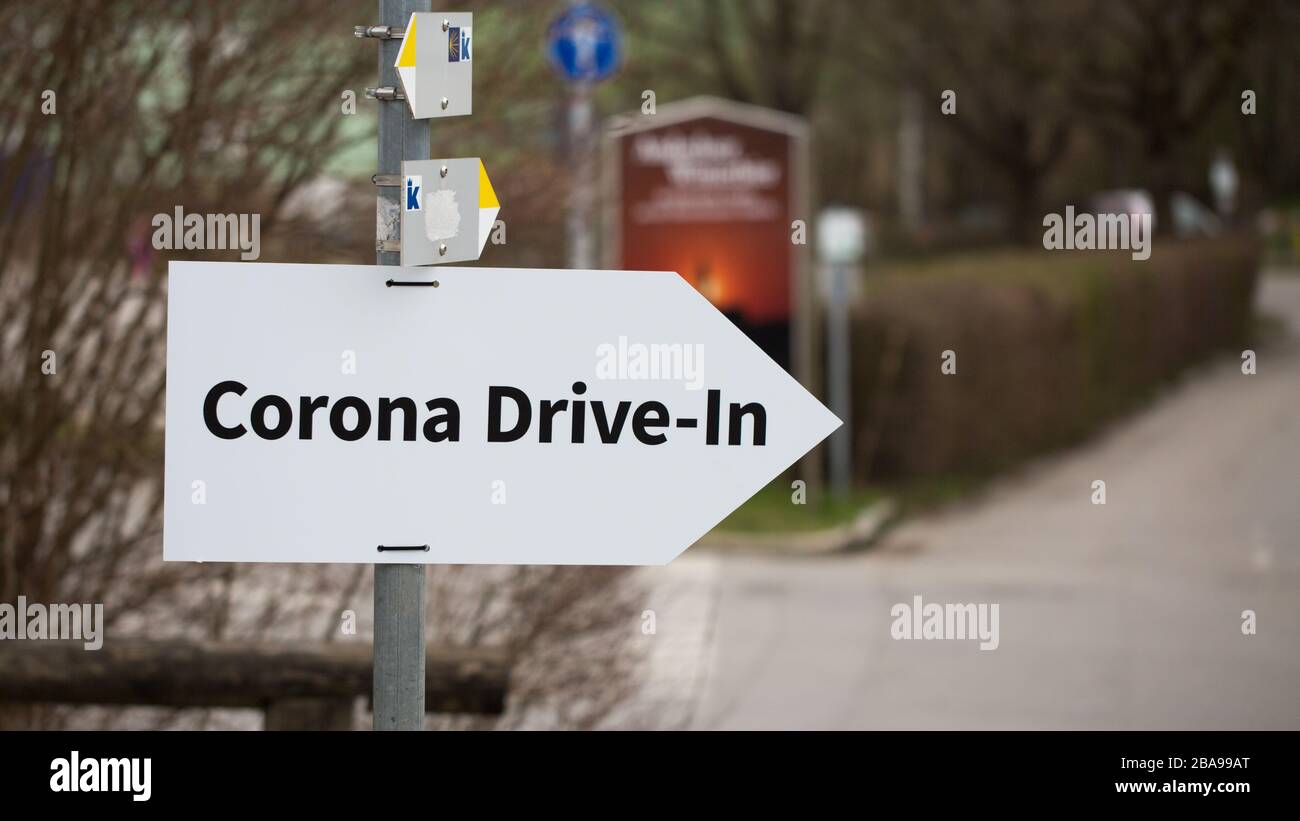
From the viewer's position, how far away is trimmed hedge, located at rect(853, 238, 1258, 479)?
15234 millimetres

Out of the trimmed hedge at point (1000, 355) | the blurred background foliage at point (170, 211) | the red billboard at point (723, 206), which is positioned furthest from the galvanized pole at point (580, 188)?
the trimmed hedge at point (1000, 355)

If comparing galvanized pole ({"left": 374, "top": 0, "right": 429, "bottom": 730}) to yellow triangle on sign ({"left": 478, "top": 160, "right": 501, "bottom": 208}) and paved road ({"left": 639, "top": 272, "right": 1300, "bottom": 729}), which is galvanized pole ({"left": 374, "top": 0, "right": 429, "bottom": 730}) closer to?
yellow triangle on sign ({"left": 478, "top": 160, "right": 501, "bottom": 208})

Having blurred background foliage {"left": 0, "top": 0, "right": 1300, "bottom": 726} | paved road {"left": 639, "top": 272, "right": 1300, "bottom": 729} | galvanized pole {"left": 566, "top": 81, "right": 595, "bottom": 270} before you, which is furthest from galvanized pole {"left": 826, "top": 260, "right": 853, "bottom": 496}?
galvanized pole {"left": 566, "top": 81, "right": 595, "bottom": 270}

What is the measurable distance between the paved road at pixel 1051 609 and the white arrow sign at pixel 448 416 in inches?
145

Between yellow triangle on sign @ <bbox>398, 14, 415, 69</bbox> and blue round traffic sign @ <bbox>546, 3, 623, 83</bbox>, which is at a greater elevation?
blue round traffic sign @ <bbox>546, 3, 623, 83</bbox>

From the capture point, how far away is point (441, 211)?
2188 millimetres

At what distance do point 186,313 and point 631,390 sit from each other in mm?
599

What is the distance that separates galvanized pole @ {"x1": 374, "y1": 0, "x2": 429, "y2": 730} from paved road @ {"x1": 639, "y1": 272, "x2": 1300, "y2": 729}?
3.74m

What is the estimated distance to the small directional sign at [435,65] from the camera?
2137mm

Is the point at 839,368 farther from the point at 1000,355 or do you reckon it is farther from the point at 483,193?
the point at 483,193

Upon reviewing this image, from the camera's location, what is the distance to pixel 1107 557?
12883 mm

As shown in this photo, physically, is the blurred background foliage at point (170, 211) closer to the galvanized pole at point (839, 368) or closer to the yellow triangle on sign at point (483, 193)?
the yellow triangle on sign at point (483, 193)
